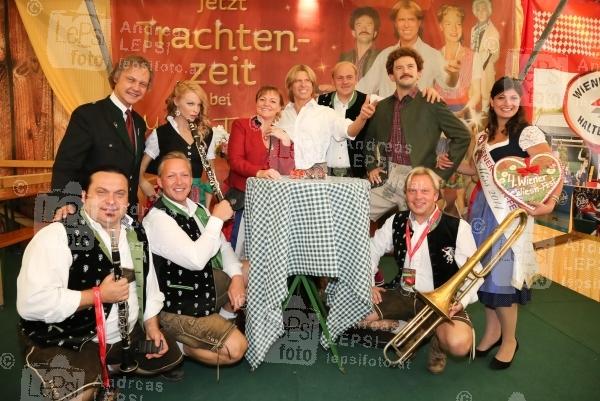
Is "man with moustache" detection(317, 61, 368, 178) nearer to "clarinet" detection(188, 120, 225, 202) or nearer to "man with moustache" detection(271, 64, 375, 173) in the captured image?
"man with moustache" detection(271, 64, 375, 173)

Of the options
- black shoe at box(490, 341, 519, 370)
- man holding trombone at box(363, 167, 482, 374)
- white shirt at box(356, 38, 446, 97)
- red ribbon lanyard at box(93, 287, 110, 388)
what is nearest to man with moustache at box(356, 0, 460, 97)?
white shirt at box(356, 38, 446, 97)

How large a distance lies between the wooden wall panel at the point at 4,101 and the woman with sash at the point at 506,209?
5.01 meters

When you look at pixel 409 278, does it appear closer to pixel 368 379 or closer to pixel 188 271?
pixel 368 379

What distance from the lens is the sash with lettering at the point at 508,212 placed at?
2.71 meters

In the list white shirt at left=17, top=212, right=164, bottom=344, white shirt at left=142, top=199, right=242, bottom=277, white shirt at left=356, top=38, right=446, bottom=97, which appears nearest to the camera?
white shirt at left=17, top=212, right=164, bottom=344

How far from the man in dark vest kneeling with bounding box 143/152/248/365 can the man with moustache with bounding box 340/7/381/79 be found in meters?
3.24

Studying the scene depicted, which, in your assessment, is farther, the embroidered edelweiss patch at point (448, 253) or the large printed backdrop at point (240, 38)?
the large printed backdrop at point (240, 38)

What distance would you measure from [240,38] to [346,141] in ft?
7.83

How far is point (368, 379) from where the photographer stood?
2602mm

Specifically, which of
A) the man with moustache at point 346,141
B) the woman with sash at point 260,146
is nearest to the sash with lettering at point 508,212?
the man with moustache at point 346,141

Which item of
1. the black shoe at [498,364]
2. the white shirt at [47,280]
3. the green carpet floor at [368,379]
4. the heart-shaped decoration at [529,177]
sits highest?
the heart-shaped decoration at [529,177]

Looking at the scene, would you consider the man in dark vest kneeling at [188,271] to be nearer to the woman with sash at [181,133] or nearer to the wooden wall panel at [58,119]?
the woman with sash at [181,133]

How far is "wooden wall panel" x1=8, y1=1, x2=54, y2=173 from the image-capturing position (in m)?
5.29

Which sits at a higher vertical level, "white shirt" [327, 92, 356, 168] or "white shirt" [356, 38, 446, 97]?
"white shirt" [356, 38, 446, 97]
